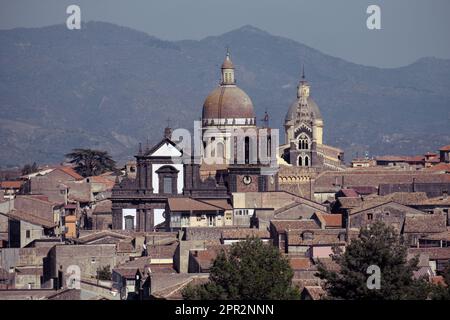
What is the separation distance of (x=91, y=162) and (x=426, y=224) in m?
59.1

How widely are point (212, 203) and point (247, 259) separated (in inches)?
1330

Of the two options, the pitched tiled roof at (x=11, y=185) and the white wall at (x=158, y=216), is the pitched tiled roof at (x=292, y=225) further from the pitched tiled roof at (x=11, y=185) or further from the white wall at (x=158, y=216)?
the pitched tiled roof at (x=11, y=185)

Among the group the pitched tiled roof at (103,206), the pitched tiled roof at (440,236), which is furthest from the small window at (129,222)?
the pitched tiled roof at (440,236)

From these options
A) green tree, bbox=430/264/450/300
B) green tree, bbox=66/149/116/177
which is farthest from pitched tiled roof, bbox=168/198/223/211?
green tree, bbox=66/149/116/177

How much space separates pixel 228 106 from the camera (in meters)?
106

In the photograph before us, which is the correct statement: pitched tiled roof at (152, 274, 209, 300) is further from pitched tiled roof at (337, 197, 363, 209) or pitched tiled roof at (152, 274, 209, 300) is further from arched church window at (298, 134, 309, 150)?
arched church window at (298, 134, 309, 150)

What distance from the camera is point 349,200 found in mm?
79500

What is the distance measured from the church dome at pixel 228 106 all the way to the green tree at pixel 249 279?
182 ft

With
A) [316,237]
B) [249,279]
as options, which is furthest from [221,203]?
[249,279]

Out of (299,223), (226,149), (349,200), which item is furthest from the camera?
(226,149)

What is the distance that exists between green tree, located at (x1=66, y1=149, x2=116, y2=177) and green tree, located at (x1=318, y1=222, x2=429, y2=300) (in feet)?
247
